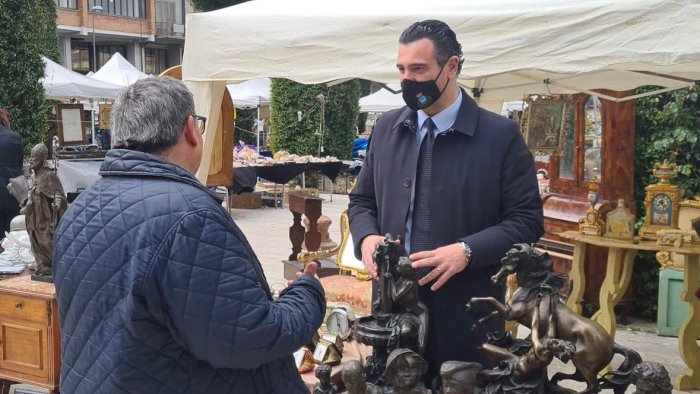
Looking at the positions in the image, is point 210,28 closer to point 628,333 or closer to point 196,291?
point 196,291

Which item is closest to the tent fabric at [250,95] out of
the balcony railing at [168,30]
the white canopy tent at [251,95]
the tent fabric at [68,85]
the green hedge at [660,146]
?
the white canopy tent at [251,95]

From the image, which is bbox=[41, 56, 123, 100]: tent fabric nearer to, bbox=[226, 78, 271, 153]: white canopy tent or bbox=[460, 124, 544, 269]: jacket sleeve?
bbox=[226, 78, 271, 153]: white canopy tent

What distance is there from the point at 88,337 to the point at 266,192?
39.3ft

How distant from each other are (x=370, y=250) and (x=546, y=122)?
3763mm

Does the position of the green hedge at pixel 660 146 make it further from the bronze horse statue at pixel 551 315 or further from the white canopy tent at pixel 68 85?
the white canopy tent at pixel 68 85

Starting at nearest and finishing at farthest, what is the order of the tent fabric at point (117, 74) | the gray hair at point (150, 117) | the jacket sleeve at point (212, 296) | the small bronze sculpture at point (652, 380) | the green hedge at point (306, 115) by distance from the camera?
the jacket sleeve at point (212, 296)
the gray hair at point (150, 117)
the small bronze sculpture at point (652, 380)
the green hedge at point (306, 115)
the tent fabric at point (117, 74)

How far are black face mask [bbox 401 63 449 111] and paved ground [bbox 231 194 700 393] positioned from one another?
5.40ft

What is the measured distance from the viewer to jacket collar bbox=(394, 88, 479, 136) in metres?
2.11

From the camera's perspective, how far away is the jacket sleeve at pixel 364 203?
2287 millimetres

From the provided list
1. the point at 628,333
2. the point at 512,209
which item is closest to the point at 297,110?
the point at 628,333

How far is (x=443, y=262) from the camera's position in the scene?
2.01m

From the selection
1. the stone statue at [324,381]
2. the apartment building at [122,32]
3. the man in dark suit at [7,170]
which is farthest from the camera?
the apartment building at [122,32]

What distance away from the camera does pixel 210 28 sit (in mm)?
3959

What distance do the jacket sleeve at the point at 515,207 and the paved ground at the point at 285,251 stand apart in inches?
51.0
